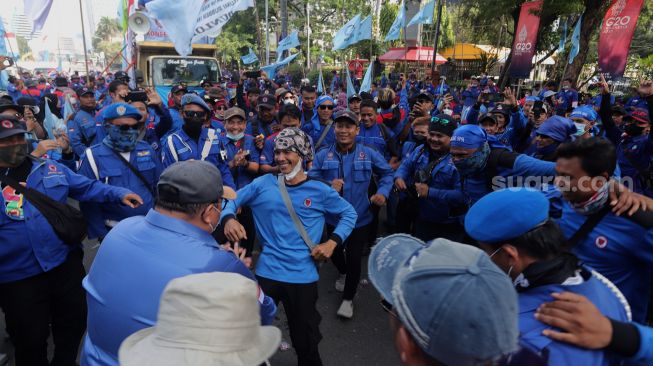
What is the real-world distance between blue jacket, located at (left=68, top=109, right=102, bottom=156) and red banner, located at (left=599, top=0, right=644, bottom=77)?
9.32 metres

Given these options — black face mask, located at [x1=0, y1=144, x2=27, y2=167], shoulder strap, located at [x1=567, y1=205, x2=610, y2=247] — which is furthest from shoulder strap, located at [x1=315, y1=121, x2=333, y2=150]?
shoulder strap, located at [x1=567, y1=205, x2=610, y2=247]

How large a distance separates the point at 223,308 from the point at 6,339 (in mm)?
3824

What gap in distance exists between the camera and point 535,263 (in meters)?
1.45

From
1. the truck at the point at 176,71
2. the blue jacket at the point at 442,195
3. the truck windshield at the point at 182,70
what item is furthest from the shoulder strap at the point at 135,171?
the truck windshield at the point at 182,70

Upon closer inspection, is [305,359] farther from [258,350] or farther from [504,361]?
[504,361]

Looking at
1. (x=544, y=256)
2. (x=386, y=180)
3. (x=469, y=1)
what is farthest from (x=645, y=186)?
(x=469, y=1)

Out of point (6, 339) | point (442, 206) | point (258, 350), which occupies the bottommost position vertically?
point (6, 339)

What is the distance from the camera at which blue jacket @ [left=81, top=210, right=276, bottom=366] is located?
1.51 metres

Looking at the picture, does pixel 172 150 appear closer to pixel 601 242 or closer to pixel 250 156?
pixel 250 156

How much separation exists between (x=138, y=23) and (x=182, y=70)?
10.6 feet

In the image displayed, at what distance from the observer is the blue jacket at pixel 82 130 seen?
5418mm

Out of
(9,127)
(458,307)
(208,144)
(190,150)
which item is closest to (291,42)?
(208,144)

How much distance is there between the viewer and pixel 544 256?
4.96 ft

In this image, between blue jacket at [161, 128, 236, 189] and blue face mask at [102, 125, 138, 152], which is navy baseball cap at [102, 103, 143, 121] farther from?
blue jacket at [161, 128, 236, 189]
